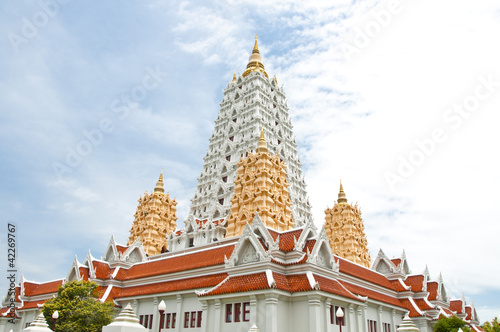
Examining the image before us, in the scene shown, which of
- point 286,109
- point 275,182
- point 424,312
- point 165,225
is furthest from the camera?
point 286,109

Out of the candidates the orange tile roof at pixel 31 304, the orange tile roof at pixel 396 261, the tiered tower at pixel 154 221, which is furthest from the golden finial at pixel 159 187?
the orange tile roof at pixel 396 261

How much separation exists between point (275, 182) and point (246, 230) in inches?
674

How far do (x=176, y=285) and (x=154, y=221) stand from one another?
27.1 meters

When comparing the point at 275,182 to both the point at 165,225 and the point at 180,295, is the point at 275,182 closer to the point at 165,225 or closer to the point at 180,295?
the point at 180,295

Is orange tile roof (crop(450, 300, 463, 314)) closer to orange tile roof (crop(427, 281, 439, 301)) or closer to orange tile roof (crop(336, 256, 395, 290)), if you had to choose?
orange tile roof (crop(427, 281, 439, 301))

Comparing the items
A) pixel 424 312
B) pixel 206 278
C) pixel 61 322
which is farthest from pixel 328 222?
pixel 61 322

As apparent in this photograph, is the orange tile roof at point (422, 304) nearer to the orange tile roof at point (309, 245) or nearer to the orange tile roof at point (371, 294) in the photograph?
the orange tile roof at point (371, 294)

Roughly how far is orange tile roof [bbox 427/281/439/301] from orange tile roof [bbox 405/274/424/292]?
5.63 ft

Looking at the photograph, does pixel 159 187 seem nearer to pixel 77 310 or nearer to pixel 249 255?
pixel 77 310

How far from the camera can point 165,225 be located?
2330 inches

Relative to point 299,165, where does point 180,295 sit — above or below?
below

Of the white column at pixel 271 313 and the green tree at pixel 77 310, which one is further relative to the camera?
the green tree at pixel 77 310

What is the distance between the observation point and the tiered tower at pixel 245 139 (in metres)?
61.3

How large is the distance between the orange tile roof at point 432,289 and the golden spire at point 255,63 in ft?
148
